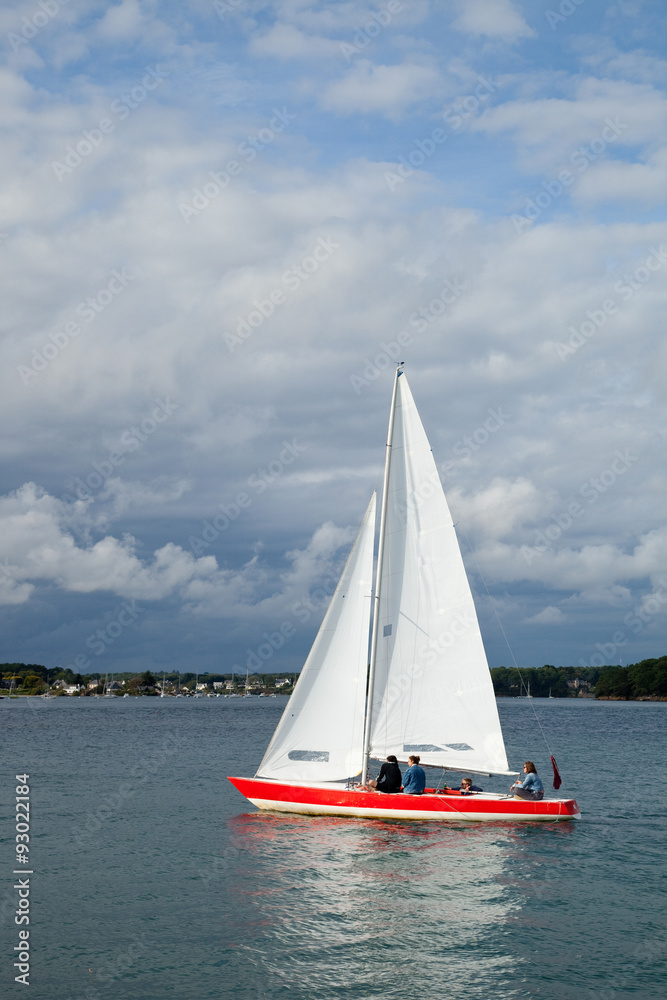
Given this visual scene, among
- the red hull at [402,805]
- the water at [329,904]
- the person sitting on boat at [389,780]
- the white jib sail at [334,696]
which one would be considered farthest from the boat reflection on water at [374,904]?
the white jib sail at [334,696]

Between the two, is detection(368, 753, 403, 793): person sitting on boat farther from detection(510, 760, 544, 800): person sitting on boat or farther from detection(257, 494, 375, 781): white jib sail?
detection(510, 760, 544, 800): person sitting on boat

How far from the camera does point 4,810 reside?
31.4m

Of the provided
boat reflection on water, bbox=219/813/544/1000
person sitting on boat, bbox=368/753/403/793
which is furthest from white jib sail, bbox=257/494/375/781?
boat reflection on water, bbox=219/813/544/1000

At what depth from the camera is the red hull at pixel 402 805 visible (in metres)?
25.2

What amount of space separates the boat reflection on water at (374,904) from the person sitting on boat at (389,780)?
1.01 meters

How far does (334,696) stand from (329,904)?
8767 millimetres

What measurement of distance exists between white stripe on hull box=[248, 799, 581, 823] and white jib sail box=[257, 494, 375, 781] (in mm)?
907

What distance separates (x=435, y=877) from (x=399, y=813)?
4.53 metres

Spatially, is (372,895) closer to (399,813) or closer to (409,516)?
(399,813)

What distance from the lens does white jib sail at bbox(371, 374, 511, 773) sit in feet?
86.8

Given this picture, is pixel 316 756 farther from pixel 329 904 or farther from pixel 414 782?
pixel 329 904

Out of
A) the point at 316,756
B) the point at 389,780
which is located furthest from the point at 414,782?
the point at 316,756

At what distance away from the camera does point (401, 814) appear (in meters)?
25.2

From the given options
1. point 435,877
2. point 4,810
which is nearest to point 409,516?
point 435,877
